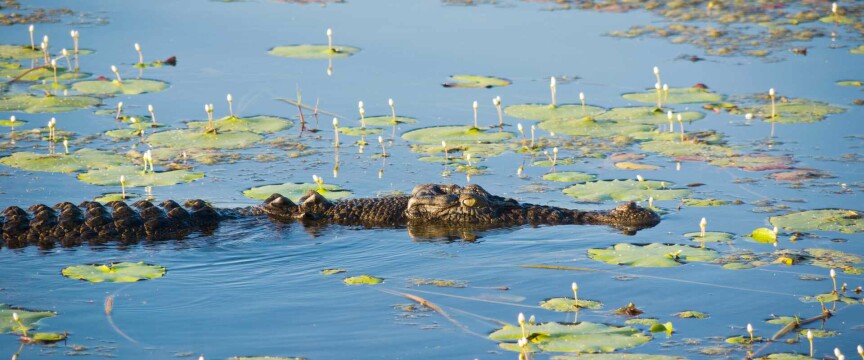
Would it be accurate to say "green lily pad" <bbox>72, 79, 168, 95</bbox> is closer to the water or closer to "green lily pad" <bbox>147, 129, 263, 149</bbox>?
the water

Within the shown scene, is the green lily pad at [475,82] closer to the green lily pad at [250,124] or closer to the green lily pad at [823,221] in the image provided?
the green lily pad at [250,124]

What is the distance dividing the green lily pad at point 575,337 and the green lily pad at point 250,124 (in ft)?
20.4

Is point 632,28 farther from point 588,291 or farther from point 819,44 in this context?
point 588,291

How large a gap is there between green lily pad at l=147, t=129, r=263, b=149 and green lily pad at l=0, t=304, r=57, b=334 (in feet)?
15.3

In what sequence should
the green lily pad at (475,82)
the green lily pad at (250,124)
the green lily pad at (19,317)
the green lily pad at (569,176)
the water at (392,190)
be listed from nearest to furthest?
1. the green lily pad at (19,317)
2. the water at (392,190)
3. the green lily pad at (569,176)
4. the green lily pad at (250,124)
5. the green lily pad at (475,82)

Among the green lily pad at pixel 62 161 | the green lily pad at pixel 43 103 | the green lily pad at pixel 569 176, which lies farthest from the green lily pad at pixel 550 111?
the green lily pad at pixel 43 103

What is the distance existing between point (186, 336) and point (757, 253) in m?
4.25

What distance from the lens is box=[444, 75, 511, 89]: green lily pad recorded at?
596 inches

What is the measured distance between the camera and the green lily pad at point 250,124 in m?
13.3

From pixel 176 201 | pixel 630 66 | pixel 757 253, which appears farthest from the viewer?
pixel 630 66

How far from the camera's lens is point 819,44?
17.4 m

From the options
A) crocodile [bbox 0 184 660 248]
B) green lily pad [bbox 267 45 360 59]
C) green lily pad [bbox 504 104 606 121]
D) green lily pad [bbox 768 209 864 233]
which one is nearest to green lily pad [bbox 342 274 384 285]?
crocodile [bbox 0 184 660 248]

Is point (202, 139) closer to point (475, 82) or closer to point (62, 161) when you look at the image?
point (62, 161)

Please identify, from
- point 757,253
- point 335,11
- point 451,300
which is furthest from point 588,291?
point 335,11
